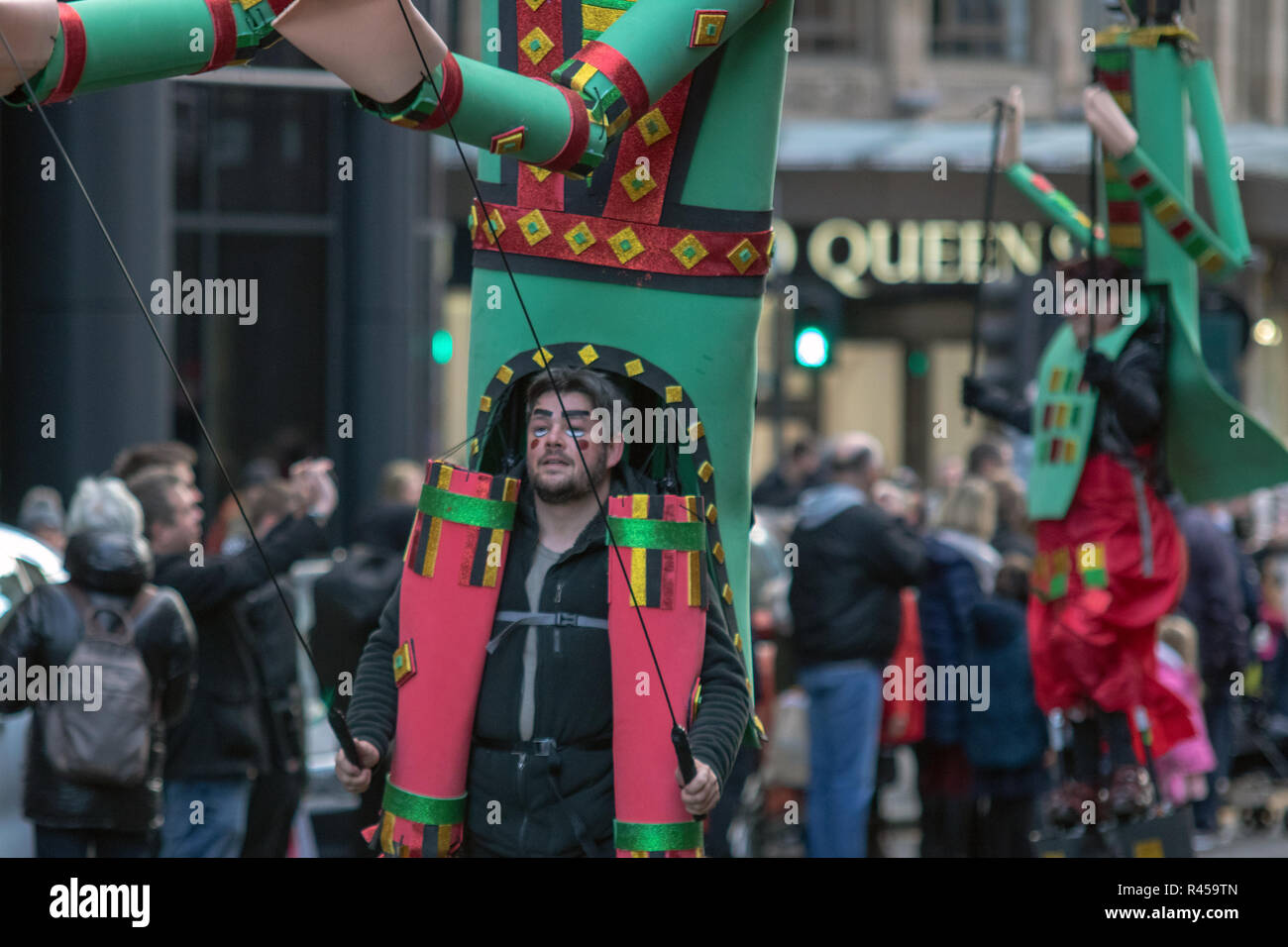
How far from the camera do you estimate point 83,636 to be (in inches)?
220

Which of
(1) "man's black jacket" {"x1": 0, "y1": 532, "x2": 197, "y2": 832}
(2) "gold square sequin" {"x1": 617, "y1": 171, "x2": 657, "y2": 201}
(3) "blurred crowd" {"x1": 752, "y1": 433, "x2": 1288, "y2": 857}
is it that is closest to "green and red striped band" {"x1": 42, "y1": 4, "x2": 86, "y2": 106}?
(2) "gold square sequin" {"x1": 617, "y1": 171, "x2": 657, "y2": 201}

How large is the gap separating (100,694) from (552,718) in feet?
7.34

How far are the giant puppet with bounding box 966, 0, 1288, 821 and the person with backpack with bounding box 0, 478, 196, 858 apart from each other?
2.45 meters

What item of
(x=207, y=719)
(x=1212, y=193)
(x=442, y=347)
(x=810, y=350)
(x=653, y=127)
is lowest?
(x=207, y=719)

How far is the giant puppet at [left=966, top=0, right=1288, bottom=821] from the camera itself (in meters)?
5.68

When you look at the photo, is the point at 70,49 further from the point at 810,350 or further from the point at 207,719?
the point at 810,350

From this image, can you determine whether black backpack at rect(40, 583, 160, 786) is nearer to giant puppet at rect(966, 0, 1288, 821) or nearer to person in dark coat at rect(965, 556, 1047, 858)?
giant puppet at rect(966, 0, 1288, 821)

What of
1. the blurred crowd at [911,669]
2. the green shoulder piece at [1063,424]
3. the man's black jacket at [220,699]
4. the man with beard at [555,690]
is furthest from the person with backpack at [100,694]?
the blurred crowd at [911,669]

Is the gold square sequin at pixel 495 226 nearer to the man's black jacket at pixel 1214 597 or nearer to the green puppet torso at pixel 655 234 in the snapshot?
the green puppet torso at pixel 655 234

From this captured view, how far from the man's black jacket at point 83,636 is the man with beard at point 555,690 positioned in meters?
2.08

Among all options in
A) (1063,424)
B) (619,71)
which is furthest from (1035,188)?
(619,71)

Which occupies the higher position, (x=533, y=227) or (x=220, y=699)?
(x=533, y=227)

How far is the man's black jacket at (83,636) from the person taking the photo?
555cm
